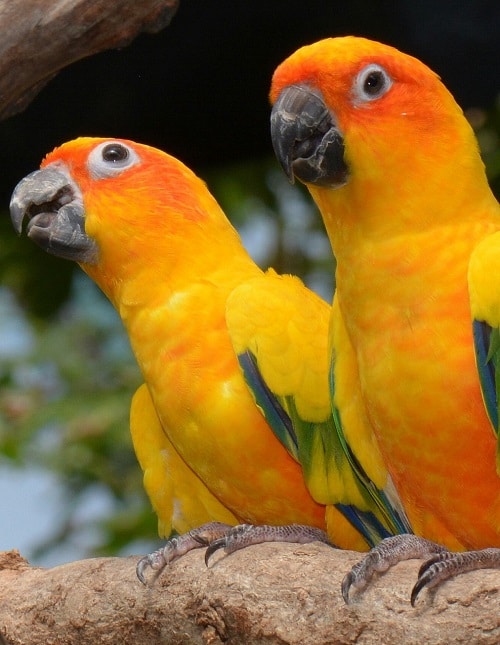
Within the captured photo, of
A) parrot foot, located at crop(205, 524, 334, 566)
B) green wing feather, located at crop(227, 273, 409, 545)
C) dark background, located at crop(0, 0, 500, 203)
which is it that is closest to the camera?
parrot foot, located at crop(205, 524, 334, 566)

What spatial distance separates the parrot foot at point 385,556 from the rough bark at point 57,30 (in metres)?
1.94

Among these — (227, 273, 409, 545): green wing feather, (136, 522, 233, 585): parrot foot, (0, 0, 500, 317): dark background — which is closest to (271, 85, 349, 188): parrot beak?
(227, 273, 409, 545): green wing feather

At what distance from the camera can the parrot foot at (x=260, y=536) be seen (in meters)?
3.01

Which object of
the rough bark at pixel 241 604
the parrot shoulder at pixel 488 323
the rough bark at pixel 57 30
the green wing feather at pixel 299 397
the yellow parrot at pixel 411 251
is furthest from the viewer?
the rough bark at pixel 57 30

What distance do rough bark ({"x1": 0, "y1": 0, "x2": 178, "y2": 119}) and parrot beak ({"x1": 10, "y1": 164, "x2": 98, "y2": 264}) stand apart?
0.32 m

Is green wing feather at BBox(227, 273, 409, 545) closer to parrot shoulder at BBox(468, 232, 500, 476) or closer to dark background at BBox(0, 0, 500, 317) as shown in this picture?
parrot shoulder at BBox(468, 232, 500, 476)

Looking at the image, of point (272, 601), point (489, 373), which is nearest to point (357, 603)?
point (272, 601)

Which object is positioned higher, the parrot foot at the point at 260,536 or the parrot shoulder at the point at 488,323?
the parrot shoulder at the point at 488,323

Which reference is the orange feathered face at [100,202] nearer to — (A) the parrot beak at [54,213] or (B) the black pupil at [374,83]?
(A) the parrot beak at [54,213]

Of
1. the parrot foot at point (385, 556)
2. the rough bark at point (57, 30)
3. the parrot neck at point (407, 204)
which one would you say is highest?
the rough bark at point (57, 30)

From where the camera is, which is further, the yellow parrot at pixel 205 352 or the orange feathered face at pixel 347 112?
the yellow parrot at pixel 205 352

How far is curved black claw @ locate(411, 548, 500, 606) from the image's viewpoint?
Answer: 246 cm

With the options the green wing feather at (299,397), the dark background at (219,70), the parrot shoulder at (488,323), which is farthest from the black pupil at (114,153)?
the parrot shoulder at (488,323)

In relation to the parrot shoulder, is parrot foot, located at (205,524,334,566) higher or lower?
lower
